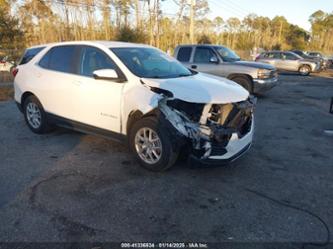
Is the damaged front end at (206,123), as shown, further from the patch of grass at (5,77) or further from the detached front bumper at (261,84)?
the patch of grass at (5,77)

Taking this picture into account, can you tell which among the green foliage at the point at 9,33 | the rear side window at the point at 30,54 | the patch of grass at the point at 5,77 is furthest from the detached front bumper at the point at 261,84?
the patch of grass at the point at 5,77

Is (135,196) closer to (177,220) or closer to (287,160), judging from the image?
(177,220)

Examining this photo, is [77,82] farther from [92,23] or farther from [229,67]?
[92,23]

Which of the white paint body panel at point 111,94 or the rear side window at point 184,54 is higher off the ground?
the rear side window at point 184,54

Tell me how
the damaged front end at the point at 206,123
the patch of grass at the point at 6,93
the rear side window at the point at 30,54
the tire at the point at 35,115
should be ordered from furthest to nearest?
the patch of grass at the point at 6,93 < the rear side window at the point at 30,54 < the tire at the point at 35,115 < the damaged front end at the point at 206,123

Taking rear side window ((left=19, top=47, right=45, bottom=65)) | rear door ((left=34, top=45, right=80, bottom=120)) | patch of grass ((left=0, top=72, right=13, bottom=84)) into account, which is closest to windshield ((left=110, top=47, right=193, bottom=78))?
rear door ((left=34, top=45, right=80, bottom=120))

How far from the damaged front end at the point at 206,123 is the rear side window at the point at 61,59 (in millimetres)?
2098

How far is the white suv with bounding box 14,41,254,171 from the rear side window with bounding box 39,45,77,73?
2 centimetres

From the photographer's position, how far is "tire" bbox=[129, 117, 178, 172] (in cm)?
385

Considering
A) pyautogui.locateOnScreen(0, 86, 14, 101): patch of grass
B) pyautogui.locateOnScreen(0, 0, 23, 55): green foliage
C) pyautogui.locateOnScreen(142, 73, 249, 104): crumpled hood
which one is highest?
pyautogui.locateOnScreen(0, 0, 23, 55): green foliage

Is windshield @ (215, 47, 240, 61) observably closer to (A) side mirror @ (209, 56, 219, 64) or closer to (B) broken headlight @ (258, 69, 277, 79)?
(A) side mirror @ (209, 56, 219, 64)

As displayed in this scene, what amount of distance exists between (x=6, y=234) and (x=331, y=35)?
90.4m

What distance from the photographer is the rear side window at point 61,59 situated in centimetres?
503

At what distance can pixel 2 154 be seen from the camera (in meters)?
4.85
